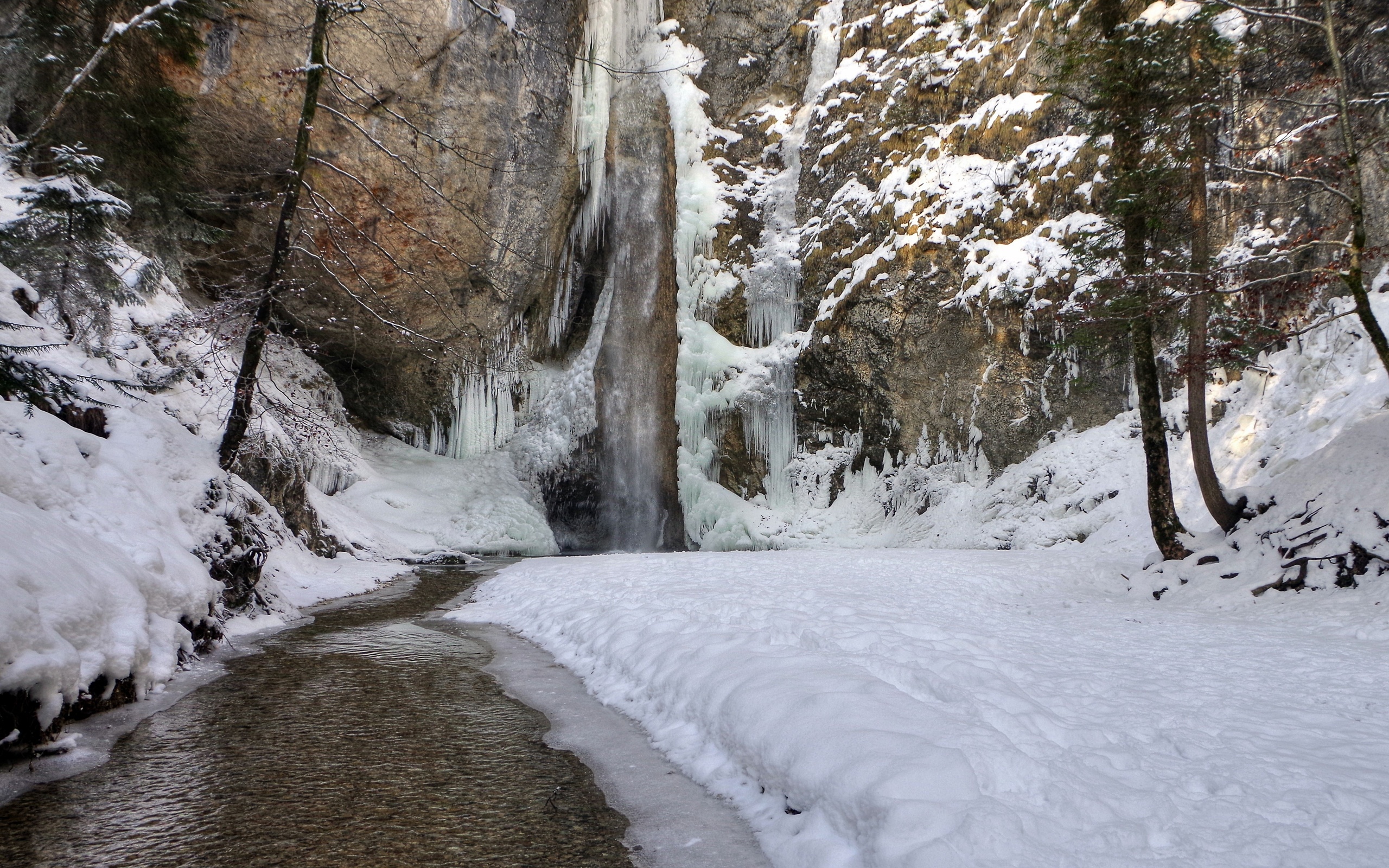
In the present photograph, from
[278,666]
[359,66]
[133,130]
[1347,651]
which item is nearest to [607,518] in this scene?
[359,66]

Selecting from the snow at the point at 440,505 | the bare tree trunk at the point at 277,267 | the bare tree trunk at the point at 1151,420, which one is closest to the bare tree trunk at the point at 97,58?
the bare tree trunk at the point at 277,267

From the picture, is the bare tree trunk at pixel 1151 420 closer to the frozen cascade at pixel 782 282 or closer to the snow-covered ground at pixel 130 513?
the snow-covered ground at pixel 130 513

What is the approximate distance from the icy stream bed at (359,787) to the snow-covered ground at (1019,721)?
0.34 metres

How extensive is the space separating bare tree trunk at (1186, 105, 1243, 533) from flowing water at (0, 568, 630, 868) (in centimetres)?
780

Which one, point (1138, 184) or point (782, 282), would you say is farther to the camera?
point (782, 282)

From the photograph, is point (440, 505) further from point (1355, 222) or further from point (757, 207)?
point (1355, 222)

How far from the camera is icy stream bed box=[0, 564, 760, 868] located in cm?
251

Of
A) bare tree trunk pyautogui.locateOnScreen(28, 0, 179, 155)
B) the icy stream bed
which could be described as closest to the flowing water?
the icy stream bed

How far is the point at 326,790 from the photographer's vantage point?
3010 mm

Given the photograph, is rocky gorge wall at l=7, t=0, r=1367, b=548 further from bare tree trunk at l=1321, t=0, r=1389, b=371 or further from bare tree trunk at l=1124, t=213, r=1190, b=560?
bare tree trunk at l=1321, t=0, r=1389, b=371

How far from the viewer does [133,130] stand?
9.61 m

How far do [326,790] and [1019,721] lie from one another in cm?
299

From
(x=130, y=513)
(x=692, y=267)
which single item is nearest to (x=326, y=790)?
(x=130, y=513)

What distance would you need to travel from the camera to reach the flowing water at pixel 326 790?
97.8 inches
